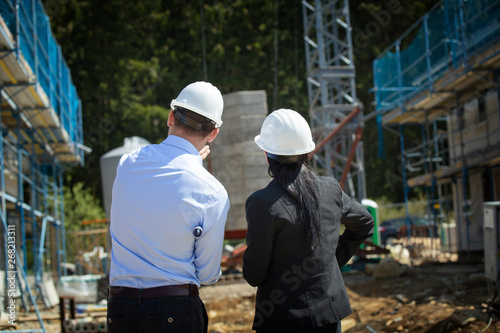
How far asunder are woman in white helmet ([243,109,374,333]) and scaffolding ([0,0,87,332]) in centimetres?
348

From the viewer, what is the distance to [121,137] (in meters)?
27.0

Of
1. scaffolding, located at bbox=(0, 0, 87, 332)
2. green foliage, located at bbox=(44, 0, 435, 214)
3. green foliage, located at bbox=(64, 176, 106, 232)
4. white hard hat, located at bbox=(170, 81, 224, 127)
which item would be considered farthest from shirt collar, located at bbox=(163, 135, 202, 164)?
green foliage, located at bbox=(44, 0, 435, 214)

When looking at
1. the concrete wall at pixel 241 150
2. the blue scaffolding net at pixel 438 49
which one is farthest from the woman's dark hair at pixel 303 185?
the concrete wall at pixel 241 150

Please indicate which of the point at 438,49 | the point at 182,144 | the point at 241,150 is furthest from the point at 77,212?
the point at 182,144

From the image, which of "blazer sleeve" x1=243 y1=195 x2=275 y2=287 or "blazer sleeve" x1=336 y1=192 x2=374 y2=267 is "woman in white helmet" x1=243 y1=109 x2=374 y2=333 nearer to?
"blazer sleeve" x1=243 y1=195 x2=275 y2=287

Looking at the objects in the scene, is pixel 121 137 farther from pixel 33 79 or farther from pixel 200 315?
pixel 200 315

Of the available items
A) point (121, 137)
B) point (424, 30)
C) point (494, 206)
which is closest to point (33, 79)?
point (494, 206)

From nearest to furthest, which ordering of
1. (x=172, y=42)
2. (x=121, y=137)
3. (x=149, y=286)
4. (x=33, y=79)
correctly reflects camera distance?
1. (x=149, y=286)
2. (x=33, y=79)
3. (x=121, y=137)
4. (x=172, y=42)

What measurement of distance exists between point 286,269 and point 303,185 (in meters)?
0.39

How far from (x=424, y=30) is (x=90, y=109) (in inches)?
743

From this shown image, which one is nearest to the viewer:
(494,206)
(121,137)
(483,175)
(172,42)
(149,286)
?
(149,286)

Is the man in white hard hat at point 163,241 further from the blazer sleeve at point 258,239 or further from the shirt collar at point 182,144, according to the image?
the blazer sleeve at point 258,239

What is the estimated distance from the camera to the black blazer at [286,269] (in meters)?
2.46

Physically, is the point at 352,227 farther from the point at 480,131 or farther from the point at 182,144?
the point at 480,131
